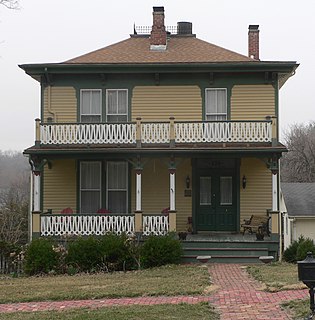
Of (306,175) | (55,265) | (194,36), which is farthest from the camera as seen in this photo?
(306,175)

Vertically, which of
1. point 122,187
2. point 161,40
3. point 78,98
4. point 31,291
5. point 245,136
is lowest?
point 31,291

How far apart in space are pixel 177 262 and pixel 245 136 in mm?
4834

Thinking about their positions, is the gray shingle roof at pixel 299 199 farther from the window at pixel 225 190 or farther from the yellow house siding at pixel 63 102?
the yellow house siding at pixel 63 102

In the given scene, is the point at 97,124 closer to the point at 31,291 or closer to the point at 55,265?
the point at 55,265

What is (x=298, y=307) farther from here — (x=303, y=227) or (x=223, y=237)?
(x=303, y=227)

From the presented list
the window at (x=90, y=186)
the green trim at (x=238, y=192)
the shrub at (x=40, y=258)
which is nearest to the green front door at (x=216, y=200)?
the green trim at (x=238, y=192)

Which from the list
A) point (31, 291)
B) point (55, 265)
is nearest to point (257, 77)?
point (55, 265)

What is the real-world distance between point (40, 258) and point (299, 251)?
7.62m

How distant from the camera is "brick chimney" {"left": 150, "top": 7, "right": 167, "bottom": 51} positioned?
23408 mm

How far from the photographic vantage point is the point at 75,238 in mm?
19250

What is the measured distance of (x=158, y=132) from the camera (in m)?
19.8

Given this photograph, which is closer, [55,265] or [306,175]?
[55,265]

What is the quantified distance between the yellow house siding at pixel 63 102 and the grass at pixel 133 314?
11774 millimetres

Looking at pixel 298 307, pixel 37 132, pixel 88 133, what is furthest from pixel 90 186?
pixel 298 307
